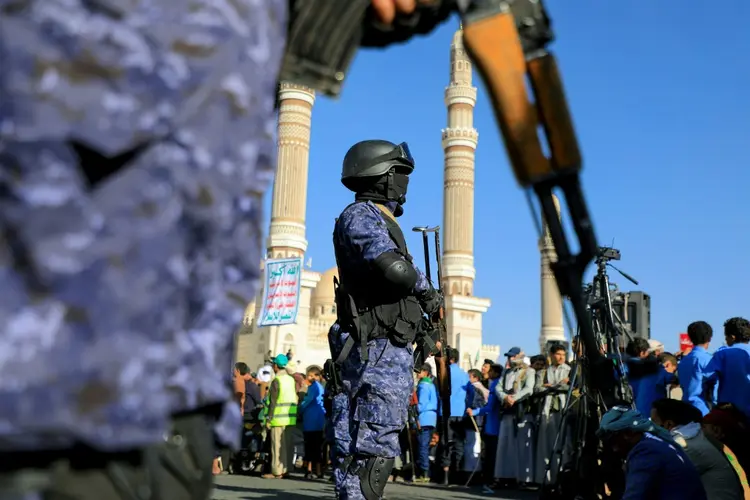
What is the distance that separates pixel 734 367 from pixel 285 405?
601 centimetres

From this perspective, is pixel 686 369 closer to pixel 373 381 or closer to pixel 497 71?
pixel 373 381

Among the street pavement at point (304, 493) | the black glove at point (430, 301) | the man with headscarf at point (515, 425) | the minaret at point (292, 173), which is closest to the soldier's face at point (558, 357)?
the man with headscarf at point (515, 425)

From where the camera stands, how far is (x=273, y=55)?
1240mm

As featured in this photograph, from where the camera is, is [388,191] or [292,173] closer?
[388,191]

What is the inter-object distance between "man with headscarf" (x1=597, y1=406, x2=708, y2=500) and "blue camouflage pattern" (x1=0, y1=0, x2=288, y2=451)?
3333 mm

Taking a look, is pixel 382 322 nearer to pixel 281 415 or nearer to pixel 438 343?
pixel 438 343

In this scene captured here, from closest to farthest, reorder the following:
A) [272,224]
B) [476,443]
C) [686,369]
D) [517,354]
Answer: [686,369]
[517,354]
[476,443]
[272,224]

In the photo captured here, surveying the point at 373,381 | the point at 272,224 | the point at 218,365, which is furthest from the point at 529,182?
the point at 272,224

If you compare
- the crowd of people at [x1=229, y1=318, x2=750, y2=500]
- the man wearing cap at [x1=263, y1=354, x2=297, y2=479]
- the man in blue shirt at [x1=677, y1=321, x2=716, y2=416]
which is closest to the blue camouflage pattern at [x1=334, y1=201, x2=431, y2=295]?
the crowd of people at [x1=229, y1=318, x2=750, y2=500]

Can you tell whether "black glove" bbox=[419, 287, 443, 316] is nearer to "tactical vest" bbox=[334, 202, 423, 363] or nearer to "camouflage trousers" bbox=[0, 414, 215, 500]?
"tactical vest" bbox=[334, 202, 423, 363]

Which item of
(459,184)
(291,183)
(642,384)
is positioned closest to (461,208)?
(459,184)

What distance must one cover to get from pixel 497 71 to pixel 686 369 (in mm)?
6144

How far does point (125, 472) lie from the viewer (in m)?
1.05

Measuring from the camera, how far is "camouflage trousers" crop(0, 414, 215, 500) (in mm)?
968
